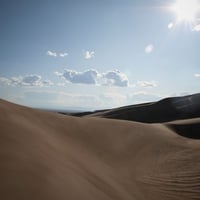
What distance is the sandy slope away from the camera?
16.1 ft

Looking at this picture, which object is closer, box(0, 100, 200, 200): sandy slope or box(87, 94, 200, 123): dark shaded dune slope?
box(0, 100, 200, 200): sandy slope

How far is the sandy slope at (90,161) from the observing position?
4.90 m

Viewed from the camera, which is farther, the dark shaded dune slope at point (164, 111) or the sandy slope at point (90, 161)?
the dark shaded dune slope at point (164, 111)

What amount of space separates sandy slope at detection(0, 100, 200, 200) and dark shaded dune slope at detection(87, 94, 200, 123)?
69.0ft

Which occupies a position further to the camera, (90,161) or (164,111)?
(164,111)

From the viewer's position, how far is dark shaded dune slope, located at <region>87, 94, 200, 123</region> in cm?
3638

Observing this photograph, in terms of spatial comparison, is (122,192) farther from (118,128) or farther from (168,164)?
(118,128)

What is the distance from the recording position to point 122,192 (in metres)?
6.86

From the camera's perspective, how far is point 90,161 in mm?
8836

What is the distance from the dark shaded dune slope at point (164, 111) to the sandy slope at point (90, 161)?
21.0 meters

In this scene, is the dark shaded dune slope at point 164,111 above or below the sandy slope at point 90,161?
above

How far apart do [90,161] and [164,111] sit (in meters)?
30.4

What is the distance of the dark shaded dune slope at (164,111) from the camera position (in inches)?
1432

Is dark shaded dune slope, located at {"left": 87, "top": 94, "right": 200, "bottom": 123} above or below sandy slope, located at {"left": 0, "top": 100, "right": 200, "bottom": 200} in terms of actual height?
above
